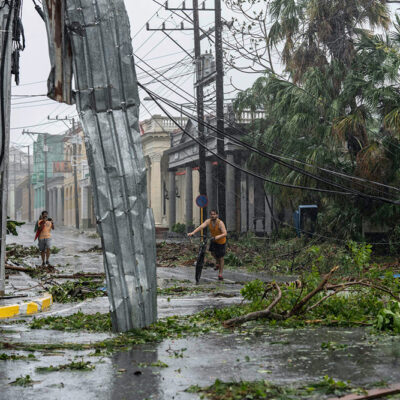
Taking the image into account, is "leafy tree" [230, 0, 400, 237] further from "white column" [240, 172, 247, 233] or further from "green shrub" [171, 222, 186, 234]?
"green shrub" [171, 222, 186, 234]

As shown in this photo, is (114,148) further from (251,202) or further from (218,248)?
(251,202)

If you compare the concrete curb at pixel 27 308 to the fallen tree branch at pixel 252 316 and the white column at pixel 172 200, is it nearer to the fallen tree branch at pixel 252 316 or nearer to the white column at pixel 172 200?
the fallen tree branch at pixel 252 316

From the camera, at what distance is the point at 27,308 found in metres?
12.2

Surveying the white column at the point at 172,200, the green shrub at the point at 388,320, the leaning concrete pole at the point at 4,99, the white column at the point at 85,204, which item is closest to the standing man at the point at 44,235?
the leaning concrete pole at the point at 4,99

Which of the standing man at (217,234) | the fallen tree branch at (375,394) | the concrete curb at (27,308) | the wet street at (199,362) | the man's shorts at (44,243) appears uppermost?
the standing man at (217,234)

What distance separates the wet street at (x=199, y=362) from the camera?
603 centimetres

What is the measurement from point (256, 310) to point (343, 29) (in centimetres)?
1751

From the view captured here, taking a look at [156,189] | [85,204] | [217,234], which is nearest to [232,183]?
[156,189]

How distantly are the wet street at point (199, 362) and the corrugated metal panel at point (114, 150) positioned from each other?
661 mm

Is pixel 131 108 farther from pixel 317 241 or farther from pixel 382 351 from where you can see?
pixel 317 241

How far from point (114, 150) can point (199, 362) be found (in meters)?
3.19


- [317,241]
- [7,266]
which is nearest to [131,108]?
[7,266]

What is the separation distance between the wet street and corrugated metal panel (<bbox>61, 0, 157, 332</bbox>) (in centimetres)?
66

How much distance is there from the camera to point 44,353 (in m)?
7.75
